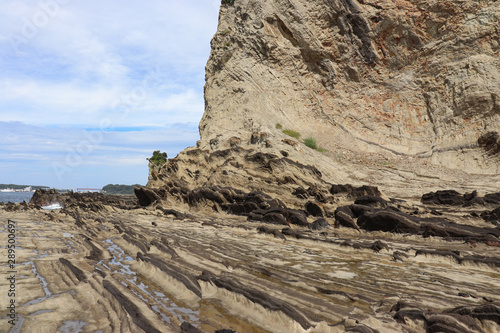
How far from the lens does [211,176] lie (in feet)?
81.0

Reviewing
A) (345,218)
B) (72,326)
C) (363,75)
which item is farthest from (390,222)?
(363,75)

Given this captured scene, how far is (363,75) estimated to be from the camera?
34.0 meters

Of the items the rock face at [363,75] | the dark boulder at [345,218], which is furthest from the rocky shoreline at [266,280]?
the rock face at [363,75]

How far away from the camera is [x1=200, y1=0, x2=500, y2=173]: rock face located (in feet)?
92.9

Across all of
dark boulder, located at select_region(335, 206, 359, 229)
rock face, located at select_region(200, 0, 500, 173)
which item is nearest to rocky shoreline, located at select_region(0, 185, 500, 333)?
dark boulder, located at select_region(335, 206, 359, 229)

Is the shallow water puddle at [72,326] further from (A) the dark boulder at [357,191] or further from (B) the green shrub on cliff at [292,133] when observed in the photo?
(B) the green shrub on cliff at [292,133]

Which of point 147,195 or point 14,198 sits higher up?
point 147,195

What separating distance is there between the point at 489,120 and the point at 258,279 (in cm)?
2928

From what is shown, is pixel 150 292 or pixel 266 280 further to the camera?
pixel 266 280

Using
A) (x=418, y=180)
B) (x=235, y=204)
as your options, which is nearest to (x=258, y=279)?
(x=235, y=204)

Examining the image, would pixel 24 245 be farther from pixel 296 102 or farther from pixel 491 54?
pixel 491 54

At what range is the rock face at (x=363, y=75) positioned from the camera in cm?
2831

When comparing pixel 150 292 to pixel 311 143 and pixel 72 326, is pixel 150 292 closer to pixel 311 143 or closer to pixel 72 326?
pixel 72 326

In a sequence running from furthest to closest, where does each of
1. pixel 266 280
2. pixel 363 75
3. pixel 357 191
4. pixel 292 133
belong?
pixel 363 75, pixel 292 133, pixel 357 191, pixel 266 280
